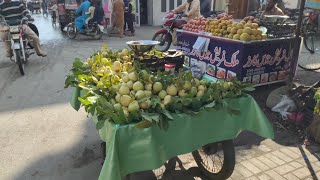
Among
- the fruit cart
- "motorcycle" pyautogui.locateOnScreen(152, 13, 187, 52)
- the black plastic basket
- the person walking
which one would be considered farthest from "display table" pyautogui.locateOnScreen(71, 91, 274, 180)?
"motorcycle" pyautogui.locateOnScreen(152, 13, 187, 52)

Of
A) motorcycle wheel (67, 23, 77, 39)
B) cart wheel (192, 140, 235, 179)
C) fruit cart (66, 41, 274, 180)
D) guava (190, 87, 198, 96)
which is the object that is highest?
guava (190, 87, 198, 96)

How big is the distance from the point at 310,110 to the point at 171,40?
5847mm

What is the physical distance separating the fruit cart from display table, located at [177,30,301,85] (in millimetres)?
2200

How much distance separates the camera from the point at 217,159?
3.06 metres

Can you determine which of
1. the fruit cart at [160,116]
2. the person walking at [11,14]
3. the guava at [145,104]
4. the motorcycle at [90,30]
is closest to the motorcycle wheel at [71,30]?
the motorcycle at [90,30]

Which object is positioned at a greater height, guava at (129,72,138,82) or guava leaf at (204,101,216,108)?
guava at (129,72,138,82)

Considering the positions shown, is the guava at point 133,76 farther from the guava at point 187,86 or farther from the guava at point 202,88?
the guava at point 202,88

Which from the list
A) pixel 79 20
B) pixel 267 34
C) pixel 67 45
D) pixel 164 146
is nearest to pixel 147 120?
pixel 164 146

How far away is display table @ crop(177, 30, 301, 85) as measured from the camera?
4703 millimetres

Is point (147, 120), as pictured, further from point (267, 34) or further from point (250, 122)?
Answer: point (267, 34)

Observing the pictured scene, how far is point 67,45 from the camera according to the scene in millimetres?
10758

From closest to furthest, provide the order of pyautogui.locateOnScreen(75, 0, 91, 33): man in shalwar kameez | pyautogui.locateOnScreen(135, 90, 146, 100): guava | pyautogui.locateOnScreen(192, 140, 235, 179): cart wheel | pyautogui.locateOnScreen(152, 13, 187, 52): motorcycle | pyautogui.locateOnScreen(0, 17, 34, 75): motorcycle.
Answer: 1. pyautogui.locateOnScreen(135, 90, 146, 100): guava
2. pyautogui.locateOnScreen(192, 140, 235, 179): cart wheel
3. pyautogui.locateOnScreen(0, 17, 34, 75): motorcycle
4. pyautogui.locateOnScreen(152, 13, 187, 52): motorcycle
5. pyautogui.locateOnScreen(75, 0, 91, 33): man in shalwar kameez

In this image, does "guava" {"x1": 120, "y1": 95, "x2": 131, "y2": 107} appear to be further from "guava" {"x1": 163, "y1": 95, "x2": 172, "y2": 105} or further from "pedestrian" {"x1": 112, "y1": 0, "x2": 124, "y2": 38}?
"pedestrian" {"x1": 112, "y1": 0, "x2": 124, "y2": 38}

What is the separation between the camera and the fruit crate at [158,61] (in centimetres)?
309
